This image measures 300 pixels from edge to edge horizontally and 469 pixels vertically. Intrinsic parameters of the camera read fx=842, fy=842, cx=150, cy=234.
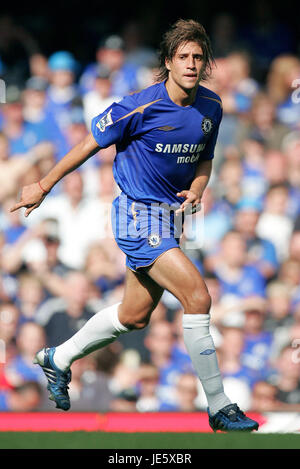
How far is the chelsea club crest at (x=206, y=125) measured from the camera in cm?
498

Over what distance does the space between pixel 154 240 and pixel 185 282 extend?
0.35m

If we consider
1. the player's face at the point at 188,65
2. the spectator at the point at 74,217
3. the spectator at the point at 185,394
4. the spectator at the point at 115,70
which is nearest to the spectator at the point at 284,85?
the spectator at the point at 115,70

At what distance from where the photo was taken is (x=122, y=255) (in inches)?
325

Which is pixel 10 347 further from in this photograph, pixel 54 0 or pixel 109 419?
pixel 54 0

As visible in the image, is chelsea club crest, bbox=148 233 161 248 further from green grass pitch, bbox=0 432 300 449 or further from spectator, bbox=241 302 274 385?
spectator, bbox=241 302 274 385

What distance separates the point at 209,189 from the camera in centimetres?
855

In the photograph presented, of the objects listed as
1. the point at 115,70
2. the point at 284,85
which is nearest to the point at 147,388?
the point at 115,70

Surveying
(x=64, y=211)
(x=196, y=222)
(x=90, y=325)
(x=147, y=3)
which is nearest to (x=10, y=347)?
(x=64, y=211)

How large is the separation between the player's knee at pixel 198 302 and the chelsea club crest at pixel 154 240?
1.25 ft

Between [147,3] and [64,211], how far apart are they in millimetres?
3212

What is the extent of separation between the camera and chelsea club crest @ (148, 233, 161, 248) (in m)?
4.83

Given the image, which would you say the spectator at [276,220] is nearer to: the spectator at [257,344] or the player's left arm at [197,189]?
the spectator at [257,344]

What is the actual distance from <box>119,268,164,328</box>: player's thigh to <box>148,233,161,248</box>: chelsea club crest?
0.30 metres

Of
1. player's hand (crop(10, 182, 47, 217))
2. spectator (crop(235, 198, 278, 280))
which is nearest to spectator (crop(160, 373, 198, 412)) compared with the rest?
spectator (crop(235, 198, 278, 280))
